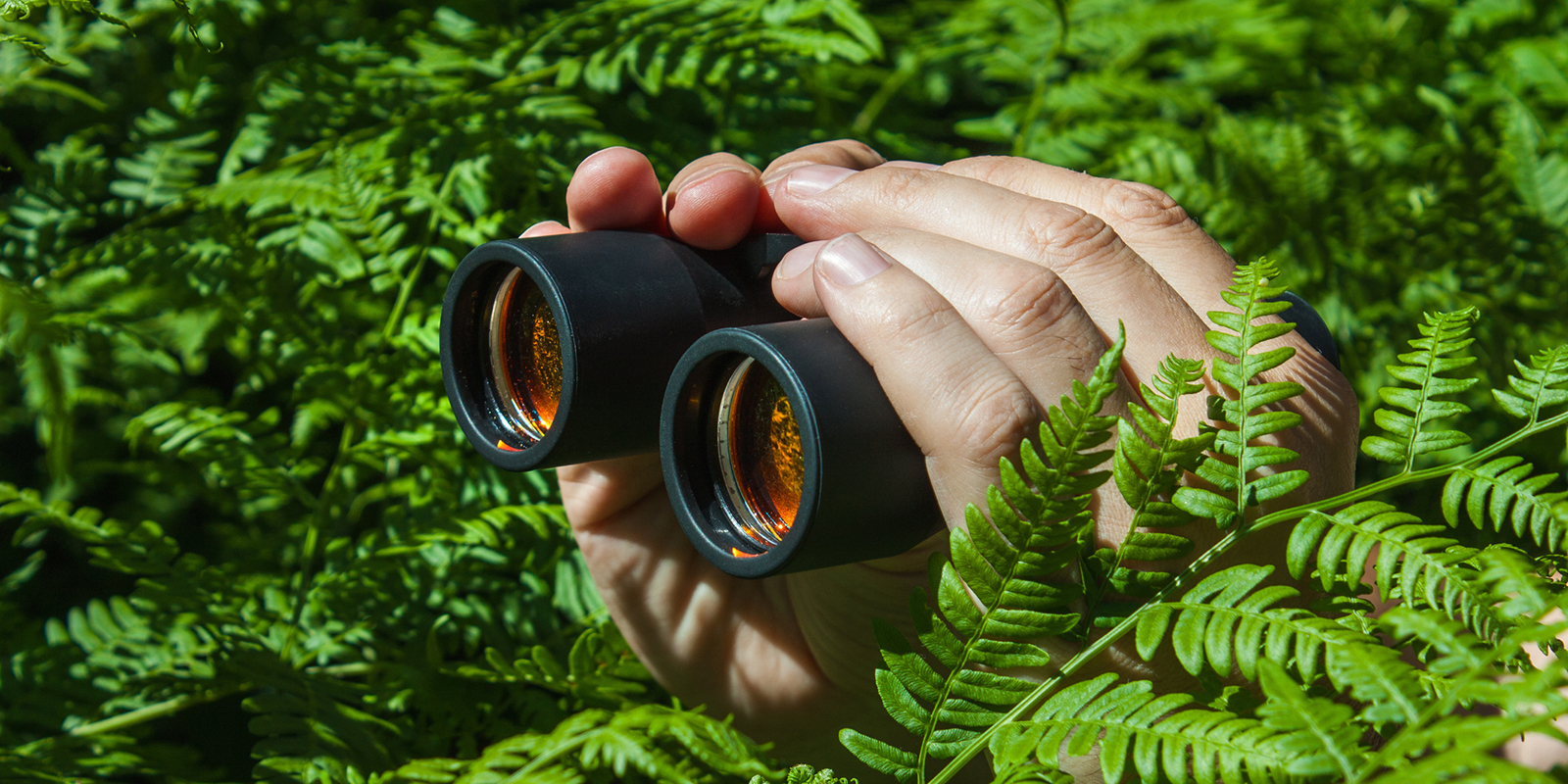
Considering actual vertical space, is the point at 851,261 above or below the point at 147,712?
above

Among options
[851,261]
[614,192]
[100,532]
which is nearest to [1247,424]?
[851,261]

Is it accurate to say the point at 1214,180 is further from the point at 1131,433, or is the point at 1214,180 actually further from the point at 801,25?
the point at 1131,433

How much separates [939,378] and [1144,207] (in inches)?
16.2

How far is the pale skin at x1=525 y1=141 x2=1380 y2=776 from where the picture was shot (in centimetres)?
86

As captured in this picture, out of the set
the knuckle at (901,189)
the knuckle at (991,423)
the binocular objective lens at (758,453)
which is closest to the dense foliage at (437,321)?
the knuckle at (991,423)

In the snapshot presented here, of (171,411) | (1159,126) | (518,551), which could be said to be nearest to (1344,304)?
(1159,126)

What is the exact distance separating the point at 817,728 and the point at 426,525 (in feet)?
1.94

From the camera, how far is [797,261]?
1.01 m

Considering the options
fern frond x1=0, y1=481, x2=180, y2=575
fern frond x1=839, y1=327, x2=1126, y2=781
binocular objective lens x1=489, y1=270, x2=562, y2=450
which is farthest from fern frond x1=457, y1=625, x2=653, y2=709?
fern frond x1=839, y1=327, x2=1126, y2=781

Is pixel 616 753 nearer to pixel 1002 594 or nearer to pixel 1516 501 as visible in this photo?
pixel 1002 594

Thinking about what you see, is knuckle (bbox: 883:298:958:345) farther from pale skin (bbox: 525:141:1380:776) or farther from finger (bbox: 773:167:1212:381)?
finger (bbox: 773:167:1212:381)

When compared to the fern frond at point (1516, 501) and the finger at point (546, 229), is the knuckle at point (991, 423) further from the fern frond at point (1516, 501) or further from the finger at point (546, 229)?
the finger at point (546, 229)

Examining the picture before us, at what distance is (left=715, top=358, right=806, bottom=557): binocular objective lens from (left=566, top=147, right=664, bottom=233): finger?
284 mm

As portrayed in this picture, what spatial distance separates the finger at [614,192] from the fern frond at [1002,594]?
1.95 feet
